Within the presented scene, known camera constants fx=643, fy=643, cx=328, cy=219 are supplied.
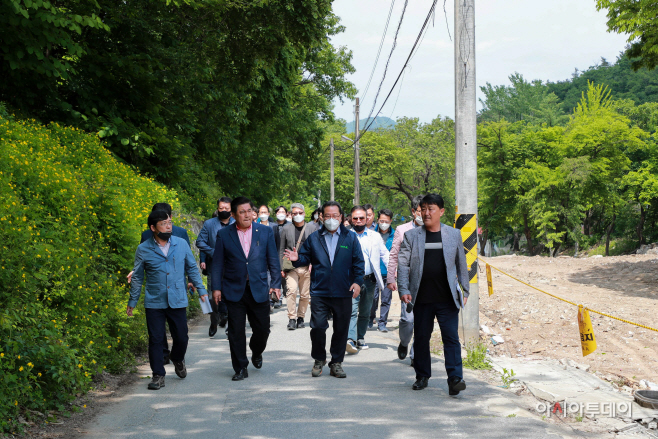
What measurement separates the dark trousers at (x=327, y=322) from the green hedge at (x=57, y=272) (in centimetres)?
221

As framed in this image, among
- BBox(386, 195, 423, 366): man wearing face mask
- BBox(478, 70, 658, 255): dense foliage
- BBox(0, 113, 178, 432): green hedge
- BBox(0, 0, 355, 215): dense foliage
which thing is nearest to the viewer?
BBox(0, 113, 178, 432): green hedge

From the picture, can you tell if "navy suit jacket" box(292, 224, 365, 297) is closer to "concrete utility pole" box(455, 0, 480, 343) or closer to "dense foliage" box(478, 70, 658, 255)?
"concrete utility pole" box(455, 0, 480, 343)

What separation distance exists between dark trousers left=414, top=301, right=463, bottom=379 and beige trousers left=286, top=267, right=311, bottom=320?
4.69m

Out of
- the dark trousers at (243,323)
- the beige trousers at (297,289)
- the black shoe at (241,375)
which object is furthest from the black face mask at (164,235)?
the beige trousers at (297,289)

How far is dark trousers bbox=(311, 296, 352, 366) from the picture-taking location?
7.60 metres

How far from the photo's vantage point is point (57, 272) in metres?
5.94

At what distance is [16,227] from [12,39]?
547cm

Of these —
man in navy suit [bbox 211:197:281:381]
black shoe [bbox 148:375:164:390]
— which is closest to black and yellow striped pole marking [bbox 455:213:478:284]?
man in navy suit [bbox 211:197:281:381]

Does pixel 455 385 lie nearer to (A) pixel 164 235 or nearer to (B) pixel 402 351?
(B) pixel 402 351

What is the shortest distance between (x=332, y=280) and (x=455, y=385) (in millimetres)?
1930

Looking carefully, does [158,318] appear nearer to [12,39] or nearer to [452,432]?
[452,432]

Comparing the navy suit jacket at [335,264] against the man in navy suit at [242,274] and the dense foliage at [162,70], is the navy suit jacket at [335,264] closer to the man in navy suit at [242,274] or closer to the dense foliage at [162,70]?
the man in navy suit at [242,274]

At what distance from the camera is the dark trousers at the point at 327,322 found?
760cm

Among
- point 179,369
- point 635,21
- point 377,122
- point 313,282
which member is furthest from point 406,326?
point 377,122
